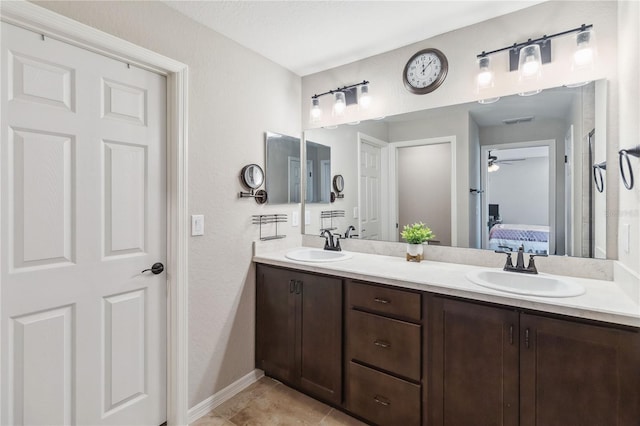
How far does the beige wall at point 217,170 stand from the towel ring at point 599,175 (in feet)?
6.76

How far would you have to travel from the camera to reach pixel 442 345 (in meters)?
1.46

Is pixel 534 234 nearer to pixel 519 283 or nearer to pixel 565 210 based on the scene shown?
pixel 565 210

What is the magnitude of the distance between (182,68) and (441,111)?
1684 mm

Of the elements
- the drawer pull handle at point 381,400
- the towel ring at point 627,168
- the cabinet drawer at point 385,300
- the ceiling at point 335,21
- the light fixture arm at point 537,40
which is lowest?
the drawer pull handle at point 381,400

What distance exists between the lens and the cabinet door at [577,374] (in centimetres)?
110

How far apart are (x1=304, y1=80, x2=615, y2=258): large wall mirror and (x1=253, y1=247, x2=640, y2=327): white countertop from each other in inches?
10.3

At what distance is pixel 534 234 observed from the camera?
1773mm

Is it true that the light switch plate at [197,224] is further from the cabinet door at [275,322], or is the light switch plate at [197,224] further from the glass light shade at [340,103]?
Result: the glass light shade at [340,103]

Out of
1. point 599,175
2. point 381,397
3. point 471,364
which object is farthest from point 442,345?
point 599,175

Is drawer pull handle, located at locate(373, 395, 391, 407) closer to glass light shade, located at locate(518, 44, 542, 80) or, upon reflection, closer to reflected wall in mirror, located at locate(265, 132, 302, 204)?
reflected wall in mirror, located at locate(265, 132, 302, 204)

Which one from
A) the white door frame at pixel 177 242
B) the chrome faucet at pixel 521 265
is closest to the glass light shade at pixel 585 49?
the chrome faucet at pixel 521 265

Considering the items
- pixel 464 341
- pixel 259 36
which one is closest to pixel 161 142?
pixel 259 36

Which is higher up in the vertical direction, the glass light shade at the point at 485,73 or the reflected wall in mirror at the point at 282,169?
the glass light shade at the point at 485,73

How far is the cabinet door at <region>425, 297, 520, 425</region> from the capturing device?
4.28ft
